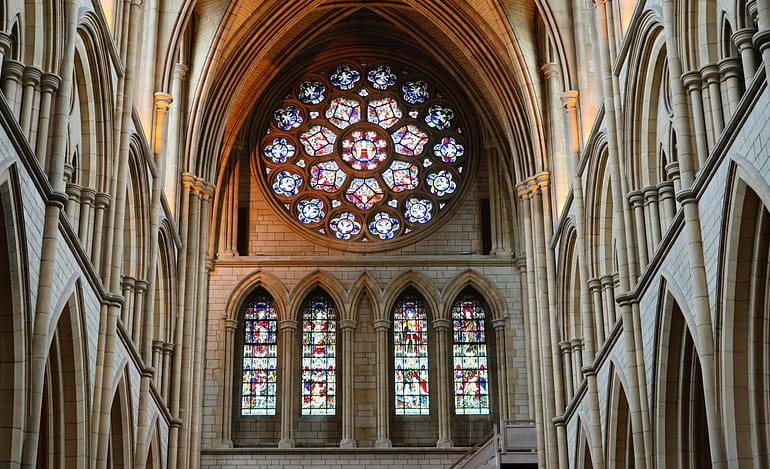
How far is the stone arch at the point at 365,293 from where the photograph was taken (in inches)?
1174

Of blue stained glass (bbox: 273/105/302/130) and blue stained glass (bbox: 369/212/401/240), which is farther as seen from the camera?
blue stained glass (bbox: 273/105/302/130)

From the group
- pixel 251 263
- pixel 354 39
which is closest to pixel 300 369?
pixel 251 263

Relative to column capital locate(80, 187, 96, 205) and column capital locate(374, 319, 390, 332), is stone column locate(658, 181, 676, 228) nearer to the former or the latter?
column capital locate(80, 187, 96, 205)

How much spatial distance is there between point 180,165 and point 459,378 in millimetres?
8035

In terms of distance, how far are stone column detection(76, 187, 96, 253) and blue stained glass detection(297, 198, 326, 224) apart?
506 inches

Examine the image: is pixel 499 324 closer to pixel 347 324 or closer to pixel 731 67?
pixel 347 324

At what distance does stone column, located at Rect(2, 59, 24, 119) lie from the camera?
14.8m

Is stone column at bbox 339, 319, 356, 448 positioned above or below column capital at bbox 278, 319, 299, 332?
below

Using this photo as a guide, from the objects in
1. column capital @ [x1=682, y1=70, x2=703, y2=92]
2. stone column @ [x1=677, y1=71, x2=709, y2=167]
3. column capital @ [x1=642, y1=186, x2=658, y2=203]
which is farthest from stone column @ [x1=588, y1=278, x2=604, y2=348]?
column capital @ [x1=682, y1=70, x2=703, y2=92]

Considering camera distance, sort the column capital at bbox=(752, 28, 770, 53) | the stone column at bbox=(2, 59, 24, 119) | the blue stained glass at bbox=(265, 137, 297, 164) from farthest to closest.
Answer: the blue stained glass at bbox=(265, 137, 297, 164)
the stone column at bbox=(2, 59, 24, 119)
the column capital at bbox=(752, 28, 770, 53)

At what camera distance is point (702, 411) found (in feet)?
54.6

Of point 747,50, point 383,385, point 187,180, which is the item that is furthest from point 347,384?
point 747,50

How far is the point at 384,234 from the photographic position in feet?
102

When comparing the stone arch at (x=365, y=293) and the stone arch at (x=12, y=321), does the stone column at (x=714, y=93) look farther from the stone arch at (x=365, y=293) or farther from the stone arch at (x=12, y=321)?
the stone arch at (x=365, y=293)
